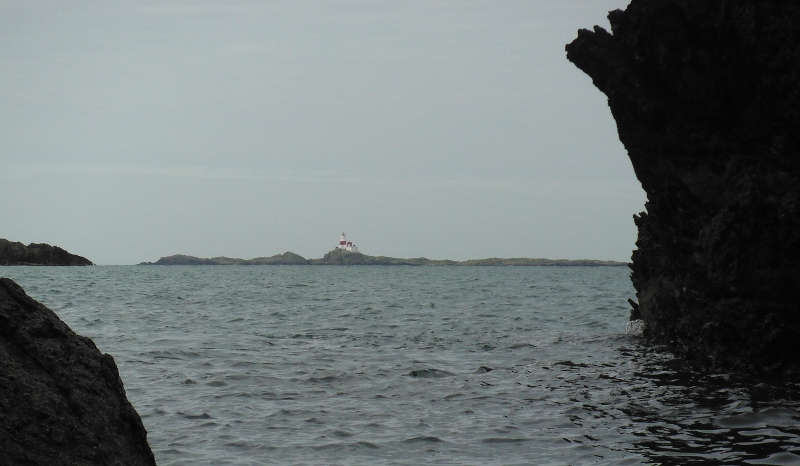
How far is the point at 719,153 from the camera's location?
14109 mm

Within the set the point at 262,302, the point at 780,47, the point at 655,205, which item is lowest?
the point at 262,302

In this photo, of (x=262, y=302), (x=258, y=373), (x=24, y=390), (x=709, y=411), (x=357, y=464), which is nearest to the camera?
(x=24, y=390)

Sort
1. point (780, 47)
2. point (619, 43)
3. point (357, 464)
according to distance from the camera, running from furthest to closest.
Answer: point (619, 43)
point (780, 47)
point (357, 464)

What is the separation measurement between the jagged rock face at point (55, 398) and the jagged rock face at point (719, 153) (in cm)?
1077

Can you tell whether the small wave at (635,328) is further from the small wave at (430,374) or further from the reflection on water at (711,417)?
the small wave at (430,374)

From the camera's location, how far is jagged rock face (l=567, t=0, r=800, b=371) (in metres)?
12.3

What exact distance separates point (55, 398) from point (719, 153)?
506 inches

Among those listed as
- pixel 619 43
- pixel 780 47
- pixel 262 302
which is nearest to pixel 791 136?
pixel 780 47

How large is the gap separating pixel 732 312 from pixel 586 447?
5525 millimetres

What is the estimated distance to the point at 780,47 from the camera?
12.3 meters

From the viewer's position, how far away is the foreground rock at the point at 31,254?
125 m

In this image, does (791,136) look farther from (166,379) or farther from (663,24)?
(166,379)

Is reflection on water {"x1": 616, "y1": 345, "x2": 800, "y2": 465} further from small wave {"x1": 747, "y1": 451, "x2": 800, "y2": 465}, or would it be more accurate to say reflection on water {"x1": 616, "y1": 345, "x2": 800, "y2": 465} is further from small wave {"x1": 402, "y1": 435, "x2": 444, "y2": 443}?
small wave {"x1": 402, "y1": 435, "x2": 444, "y2": 443}

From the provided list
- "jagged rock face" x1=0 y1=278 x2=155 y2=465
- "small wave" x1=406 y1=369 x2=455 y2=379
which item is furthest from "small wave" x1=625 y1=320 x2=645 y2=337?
"jagged rock face" x1=0 y1=278 x2=155 y2=465
